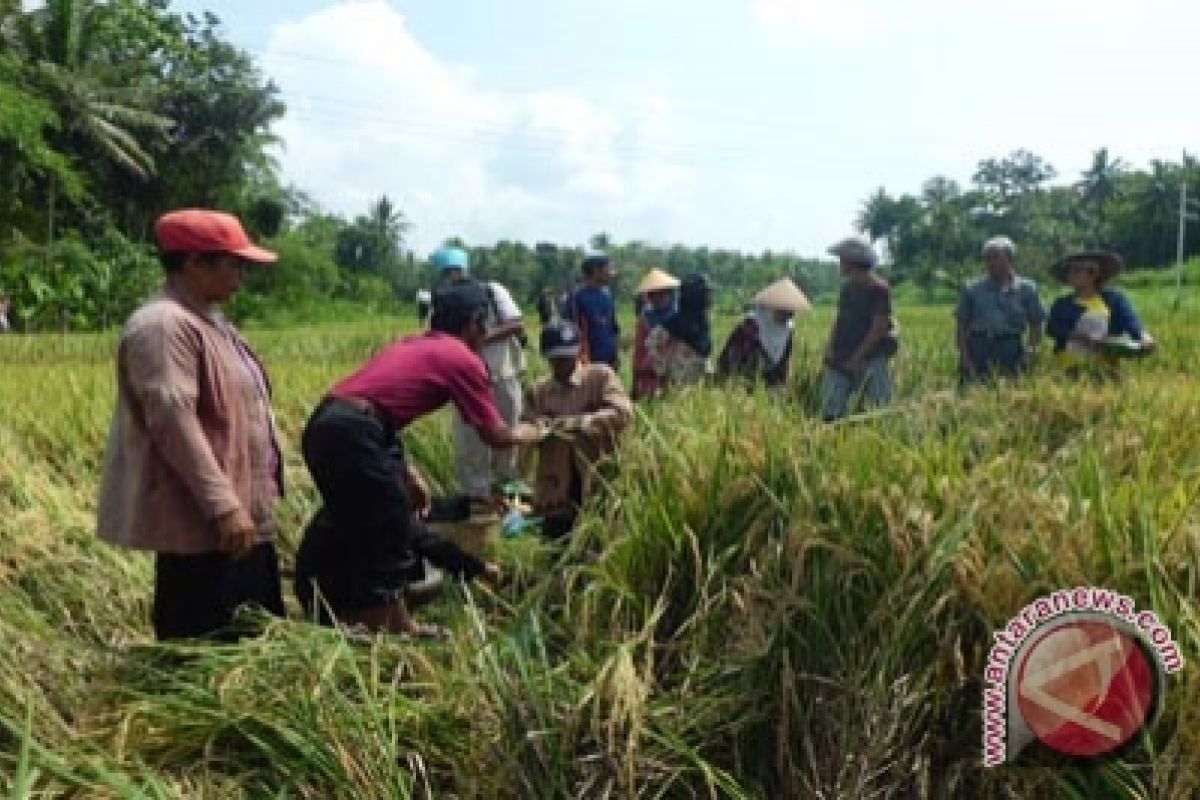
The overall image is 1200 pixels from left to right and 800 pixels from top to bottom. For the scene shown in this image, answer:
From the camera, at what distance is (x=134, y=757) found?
2.65m

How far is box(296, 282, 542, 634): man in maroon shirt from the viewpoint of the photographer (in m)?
3.86

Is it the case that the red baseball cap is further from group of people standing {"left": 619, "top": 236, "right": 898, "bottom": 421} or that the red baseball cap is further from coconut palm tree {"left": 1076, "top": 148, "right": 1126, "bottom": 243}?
coconut palm tree {"left": 1076, "top": 148, "right": 1126, "bottom": 243}

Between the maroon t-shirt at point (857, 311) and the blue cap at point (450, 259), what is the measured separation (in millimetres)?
1903

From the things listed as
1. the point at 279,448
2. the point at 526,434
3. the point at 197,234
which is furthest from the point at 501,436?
the point at 197,234

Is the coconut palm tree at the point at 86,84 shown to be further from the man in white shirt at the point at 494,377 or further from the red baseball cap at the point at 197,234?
the red baseball cap at the point at 197,234

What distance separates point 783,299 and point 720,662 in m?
3.96

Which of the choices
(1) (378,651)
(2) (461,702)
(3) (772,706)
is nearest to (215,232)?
(1) (378,651)

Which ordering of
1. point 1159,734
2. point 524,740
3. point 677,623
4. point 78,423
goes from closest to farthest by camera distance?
1. point 1159,734
2. point 524,740
3. point 677,623
4. point 78,423

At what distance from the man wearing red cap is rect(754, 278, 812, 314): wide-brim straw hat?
3448mm

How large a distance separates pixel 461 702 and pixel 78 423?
148 inches

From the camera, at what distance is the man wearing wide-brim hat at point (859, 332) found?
6.46 m

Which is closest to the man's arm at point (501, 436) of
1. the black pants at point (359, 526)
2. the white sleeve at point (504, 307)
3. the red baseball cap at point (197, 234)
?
the black pants at point (359, 526)

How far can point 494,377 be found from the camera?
6250 millimetres

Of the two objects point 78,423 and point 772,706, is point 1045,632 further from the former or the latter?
point 78,423
